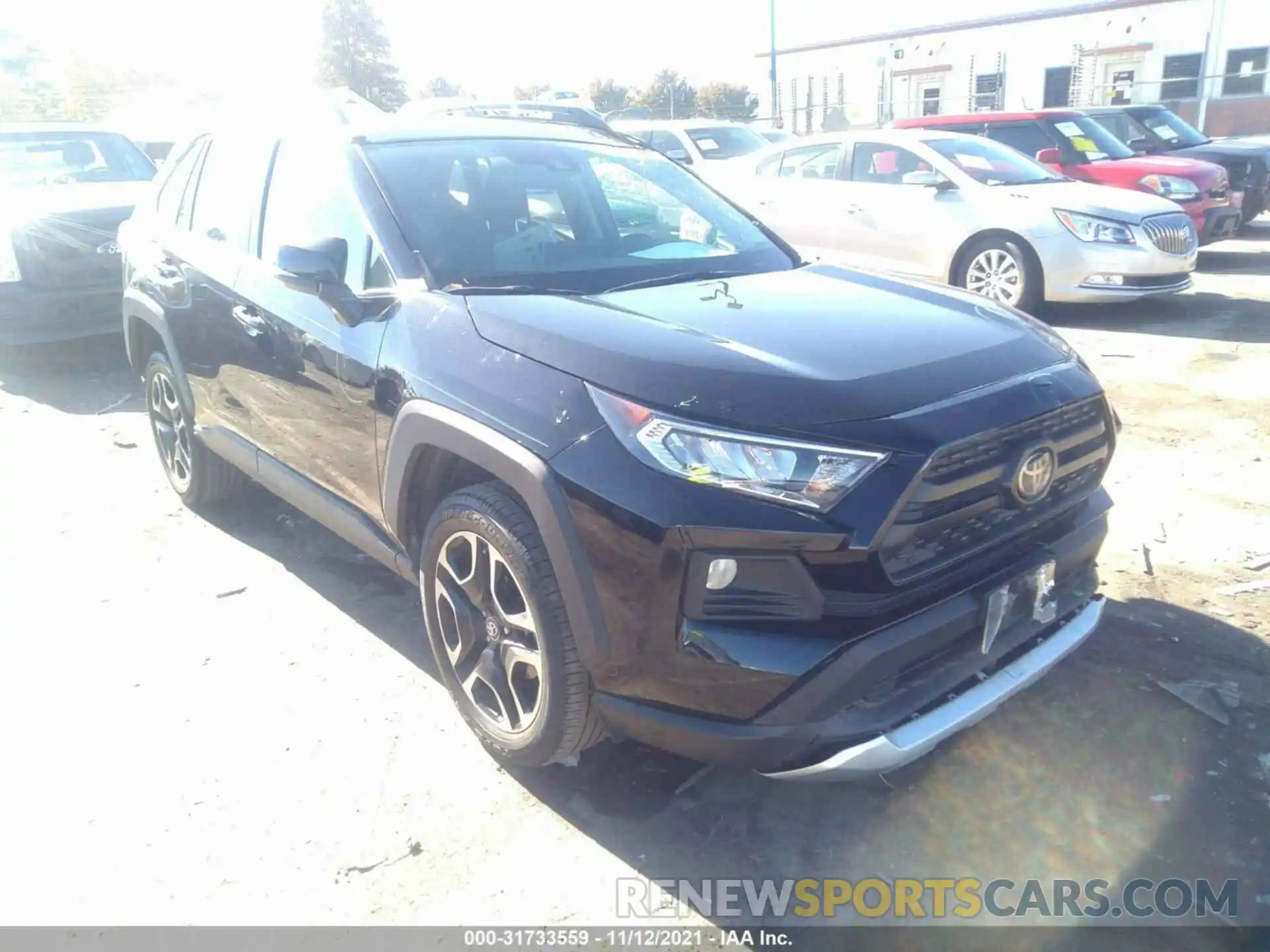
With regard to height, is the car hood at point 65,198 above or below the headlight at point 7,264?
above

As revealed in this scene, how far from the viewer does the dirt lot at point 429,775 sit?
2.52 m

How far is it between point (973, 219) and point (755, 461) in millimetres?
6910

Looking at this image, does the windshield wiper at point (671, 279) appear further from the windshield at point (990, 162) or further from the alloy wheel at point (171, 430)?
the windshield at point (990, 162)

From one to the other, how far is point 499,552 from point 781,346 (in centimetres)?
91

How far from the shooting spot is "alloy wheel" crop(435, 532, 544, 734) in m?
2.63

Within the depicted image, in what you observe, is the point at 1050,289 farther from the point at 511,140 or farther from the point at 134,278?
the point at 134,278

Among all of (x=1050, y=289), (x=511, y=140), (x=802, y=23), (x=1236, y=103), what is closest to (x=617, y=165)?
(x=511, y=140)

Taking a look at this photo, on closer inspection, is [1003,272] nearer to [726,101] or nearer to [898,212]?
[898,212]

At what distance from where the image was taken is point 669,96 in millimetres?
47500

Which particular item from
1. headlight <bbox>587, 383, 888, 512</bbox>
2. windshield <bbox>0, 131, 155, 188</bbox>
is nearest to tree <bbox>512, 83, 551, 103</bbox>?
windshield <bbox>0, 131, 155, 188</bbox>

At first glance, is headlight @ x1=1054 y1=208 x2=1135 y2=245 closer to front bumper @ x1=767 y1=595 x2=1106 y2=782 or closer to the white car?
the white car

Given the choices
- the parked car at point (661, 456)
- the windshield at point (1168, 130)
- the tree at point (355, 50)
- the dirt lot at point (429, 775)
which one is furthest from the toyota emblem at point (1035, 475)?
the tree at point (355, 50)

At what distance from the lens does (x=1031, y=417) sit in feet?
7.95

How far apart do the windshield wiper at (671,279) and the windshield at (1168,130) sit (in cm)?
1137
